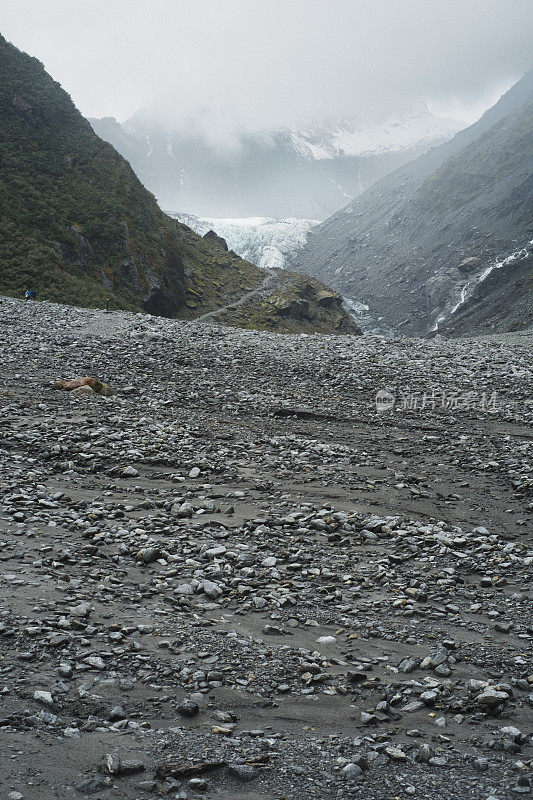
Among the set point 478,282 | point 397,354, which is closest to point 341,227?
point 478,282

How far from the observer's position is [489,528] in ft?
26.4

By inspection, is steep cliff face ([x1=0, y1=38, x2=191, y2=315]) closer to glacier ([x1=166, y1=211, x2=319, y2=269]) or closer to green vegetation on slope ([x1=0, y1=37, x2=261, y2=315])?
green vegetation on slope ([x1=0, y1=37, x2=261, y2=315])

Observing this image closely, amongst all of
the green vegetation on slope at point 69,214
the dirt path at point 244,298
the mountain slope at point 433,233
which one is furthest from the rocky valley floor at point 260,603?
the mountain slope at point 433,233

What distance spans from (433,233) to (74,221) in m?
98.1

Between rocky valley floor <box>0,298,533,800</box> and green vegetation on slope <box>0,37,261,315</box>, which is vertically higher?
green vegetation on slope <box>0,37,261,315</box>

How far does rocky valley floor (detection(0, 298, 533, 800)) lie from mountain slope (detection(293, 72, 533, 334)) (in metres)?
87.0

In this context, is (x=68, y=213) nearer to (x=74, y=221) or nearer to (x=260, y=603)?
(x=74, y=221)

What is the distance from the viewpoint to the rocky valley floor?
3.60m

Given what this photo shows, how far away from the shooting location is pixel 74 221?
45375 mm

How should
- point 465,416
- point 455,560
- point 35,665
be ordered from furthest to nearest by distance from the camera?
point 465,416, point 455,560, point 35,665

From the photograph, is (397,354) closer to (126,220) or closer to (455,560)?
(455,560)

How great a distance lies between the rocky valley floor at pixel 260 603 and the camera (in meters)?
3.60

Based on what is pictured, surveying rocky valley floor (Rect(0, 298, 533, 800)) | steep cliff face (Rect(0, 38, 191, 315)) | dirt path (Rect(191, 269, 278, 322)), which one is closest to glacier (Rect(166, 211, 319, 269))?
dirt path (Rect(191, 269, 278, 322))

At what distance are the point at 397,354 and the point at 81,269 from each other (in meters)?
31.2
